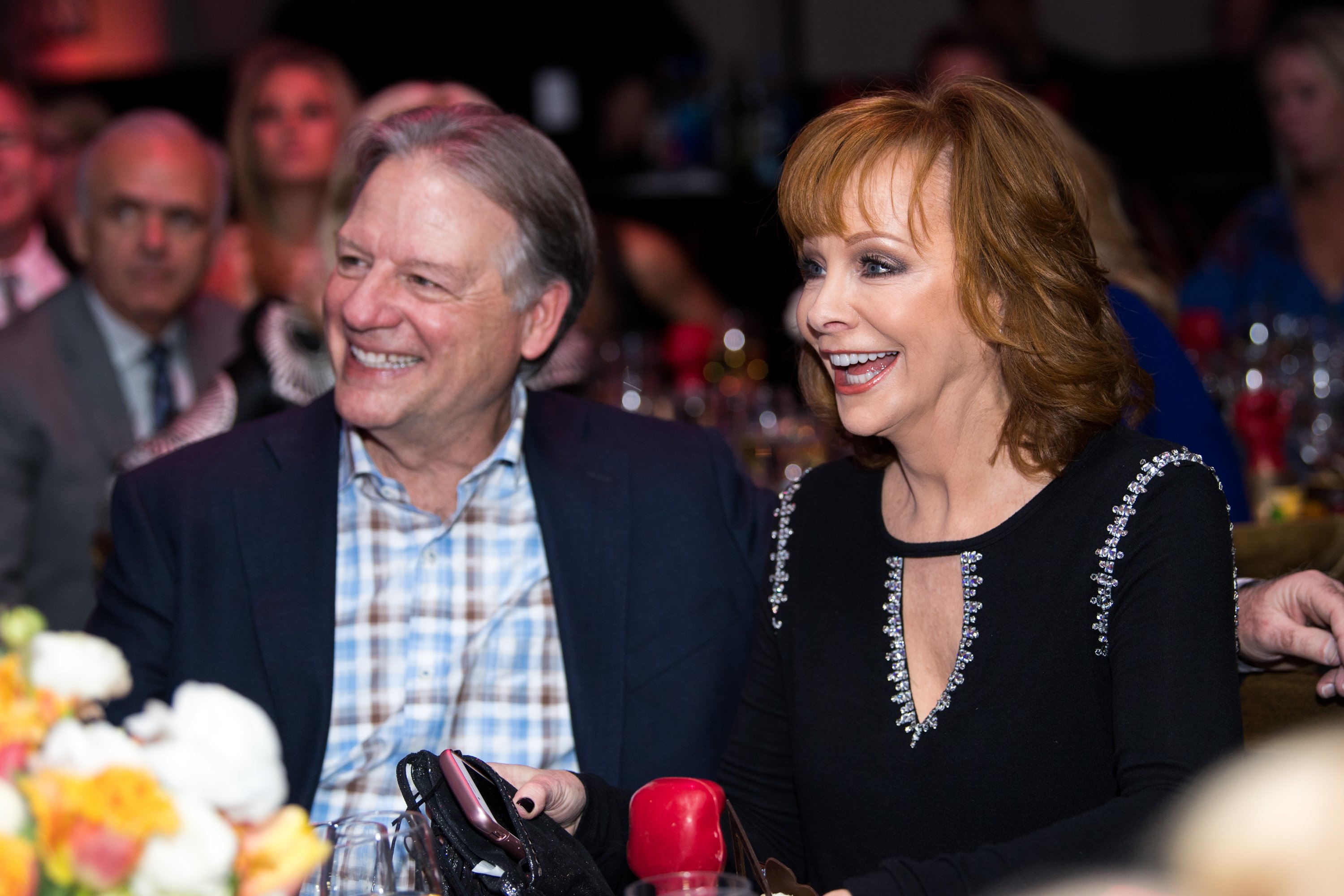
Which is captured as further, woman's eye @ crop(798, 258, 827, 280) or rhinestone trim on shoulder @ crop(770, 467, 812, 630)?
rhinestone trim on shoulder @ crop(770, 467, 812, 630)

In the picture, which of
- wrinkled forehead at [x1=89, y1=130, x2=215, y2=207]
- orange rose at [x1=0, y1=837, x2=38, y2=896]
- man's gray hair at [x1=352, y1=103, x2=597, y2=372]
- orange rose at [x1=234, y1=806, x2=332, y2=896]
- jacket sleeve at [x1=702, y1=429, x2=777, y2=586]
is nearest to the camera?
orange rose at [x1=0, y1=837, x2=38, y2=896]

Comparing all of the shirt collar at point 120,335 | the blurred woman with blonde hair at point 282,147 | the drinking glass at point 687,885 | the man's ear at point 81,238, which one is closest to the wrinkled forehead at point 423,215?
the drinking glass at point 687,885

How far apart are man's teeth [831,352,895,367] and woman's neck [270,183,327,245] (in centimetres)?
311

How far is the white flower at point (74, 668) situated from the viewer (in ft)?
2.65

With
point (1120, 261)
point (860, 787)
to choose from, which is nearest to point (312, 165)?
point (1120, 261)

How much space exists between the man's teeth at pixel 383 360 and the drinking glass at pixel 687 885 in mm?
1090

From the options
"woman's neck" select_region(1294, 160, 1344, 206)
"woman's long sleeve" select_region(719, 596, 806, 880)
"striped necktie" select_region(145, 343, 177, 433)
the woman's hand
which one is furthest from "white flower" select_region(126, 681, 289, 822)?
"woman's neck" select_region(1294, 160, 1344, 206)

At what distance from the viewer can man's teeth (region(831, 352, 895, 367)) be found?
156cm

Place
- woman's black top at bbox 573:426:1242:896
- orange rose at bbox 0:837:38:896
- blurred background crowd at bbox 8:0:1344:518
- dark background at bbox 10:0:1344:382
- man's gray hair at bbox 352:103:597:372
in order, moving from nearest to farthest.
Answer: orange rose at bbox 0:837:38:896
woman's black top at bbox 573:426:1242:896
man's gray hair at bbox 352:103:597:372
blurred background crowd at bbox 8:0:1344:518
dark background at bbox 10:0:1344:382

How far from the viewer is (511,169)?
1.99 metres

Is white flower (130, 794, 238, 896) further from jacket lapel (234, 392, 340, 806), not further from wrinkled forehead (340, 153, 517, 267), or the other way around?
wrinkled forehead (340, 153, 517, 267)

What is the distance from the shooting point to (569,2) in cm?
735

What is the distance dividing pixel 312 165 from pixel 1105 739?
11.5 ft

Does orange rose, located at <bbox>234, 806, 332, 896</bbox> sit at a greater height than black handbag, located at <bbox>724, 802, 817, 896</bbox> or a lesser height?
greater
